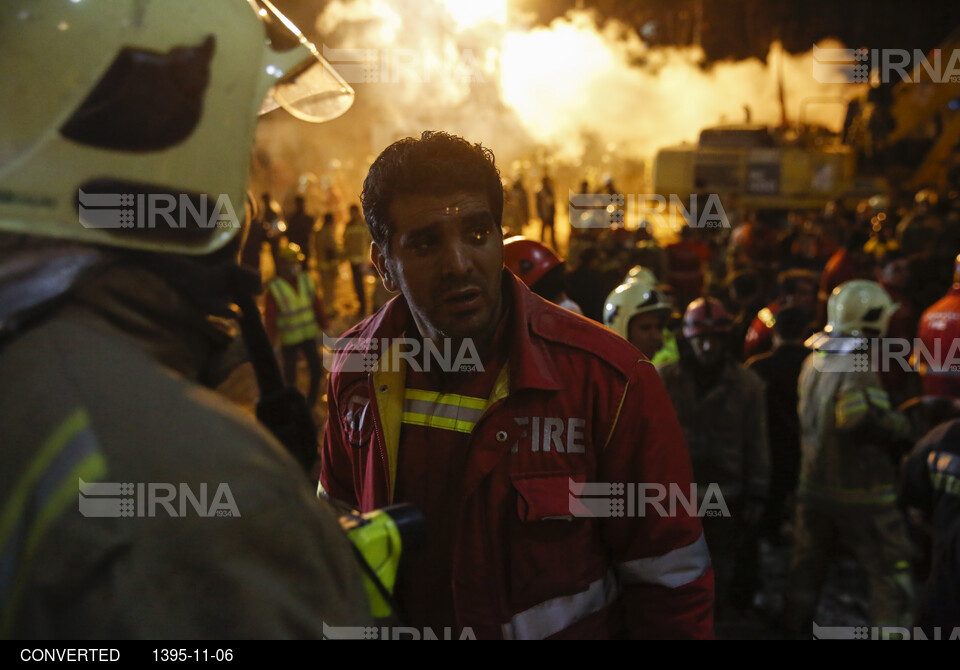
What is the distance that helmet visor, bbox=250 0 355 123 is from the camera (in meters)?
1.27

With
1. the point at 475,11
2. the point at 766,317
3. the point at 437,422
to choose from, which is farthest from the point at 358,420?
the point at 475,11

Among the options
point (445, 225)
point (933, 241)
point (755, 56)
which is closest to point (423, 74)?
point (933, 241)

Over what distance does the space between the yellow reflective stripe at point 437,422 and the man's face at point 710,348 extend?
2.79 metres

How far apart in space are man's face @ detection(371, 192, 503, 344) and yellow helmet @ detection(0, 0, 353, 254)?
0.98 metres

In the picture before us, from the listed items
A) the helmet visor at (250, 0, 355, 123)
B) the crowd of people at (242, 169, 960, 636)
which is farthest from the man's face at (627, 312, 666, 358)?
the helmet visor at (250, 0, 355, 123)

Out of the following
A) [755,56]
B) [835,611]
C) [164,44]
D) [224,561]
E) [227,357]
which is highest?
[755,56]

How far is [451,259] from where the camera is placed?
2.03 meters

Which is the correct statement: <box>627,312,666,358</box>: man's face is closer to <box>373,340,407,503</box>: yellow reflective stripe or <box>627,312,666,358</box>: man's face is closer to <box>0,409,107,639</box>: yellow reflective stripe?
<box>373,340,407,503</box>: yellow reflective stripe

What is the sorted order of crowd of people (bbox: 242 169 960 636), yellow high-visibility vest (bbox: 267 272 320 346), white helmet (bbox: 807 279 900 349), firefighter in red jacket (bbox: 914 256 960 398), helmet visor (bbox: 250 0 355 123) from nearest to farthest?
helmet visor (bbox: 250 0 355 123) < crowd of people (bbox: 242 169 960 636) < white helmet (bbox: 807 279 900 349) < firefighter in red jacket (bbox: 914 256 960 398) < yellow high-visibility vest (bbox: 267 272 320 346)

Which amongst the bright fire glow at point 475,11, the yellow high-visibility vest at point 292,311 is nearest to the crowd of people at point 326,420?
the yellow high-visibility vest at point 292,311

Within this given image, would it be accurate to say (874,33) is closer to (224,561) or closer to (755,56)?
(755,56)

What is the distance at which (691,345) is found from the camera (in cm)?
455

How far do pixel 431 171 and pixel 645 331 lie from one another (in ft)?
9.74

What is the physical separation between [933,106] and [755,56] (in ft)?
46.3
